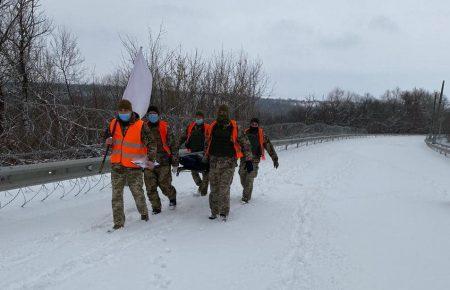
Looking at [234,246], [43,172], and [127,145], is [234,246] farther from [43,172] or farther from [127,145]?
[43,172]

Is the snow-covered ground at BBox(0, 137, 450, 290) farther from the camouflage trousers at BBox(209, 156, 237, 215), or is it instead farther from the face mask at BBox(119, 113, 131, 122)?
the face mask at BBox(119, 113, 131, 122)

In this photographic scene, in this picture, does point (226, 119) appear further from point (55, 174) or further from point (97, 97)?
point (97, 97)

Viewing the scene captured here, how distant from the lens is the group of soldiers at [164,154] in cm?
580

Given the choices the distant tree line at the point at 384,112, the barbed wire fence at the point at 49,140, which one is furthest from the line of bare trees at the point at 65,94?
the distant tree line at the point at 384,112

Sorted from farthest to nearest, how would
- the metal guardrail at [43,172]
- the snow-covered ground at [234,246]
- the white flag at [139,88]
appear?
the white flag at [139,88]
the metal guardrail at [43,172]
the snow-covered ground at [234,246]

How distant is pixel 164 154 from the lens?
22.5 ft

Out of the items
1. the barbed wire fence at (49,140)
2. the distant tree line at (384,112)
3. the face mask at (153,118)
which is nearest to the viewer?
the barbed wire fence at (49,140)

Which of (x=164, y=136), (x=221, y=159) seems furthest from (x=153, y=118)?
(x=221, y=159)

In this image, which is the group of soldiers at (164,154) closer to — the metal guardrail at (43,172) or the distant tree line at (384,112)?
the metal guardrail at (43,172)

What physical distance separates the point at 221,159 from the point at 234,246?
1.71 metres

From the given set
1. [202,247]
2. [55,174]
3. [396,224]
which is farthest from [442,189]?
[55,174]

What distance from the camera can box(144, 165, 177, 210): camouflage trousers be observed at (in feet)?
21.9

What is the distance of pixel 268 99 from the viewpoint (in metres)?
23.0

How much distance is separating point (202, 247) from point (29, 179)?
2674mm
